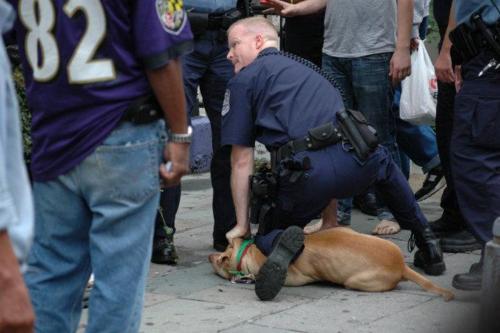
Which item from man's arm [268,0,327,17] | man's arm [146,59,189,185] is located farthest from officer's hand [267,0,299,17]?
man's arm [146,59,189,185]

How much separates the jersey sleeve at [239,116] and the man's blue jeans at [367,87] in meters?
1.28

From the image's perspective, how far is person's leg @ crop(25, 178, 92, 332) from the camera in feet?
11.4

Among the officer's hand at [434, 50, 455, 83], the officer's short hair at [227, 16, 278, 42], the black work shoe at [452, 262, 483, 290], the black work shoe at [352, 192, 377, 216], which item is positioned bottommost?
the black work shoe at [352, 192, 377, 216]

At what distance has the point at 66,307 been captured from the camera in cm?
361

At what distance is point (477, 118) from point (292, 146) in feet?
2.99

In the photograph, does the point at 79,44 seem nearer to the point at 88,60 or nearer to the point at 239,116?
the point at 88,60

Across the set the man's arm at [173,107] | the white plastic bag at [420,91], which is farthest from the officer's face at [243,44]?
the man's arm at [173,107]

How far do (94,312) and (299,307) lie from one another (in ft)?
6.89

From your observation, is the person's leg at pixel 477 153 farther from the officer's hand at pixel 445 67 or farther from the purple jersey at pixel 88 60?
the purple jersey at pixel 88 60

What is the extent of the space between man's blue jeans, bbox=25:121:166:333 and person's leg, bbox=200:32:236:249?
3035 millimetres

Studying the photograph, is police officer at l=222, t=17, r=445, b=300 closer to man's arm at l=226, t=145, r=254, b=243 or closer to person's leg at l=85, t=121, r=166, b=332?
man's arm at l=226, t=145, r=254, b=243

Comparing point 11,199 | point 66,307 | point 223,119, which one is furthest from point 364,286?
point 11,199

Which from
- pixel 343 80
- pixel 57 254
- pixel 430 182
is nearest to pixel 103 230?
pixel 57 254

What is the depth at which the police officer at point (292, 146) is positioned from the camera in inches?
228
